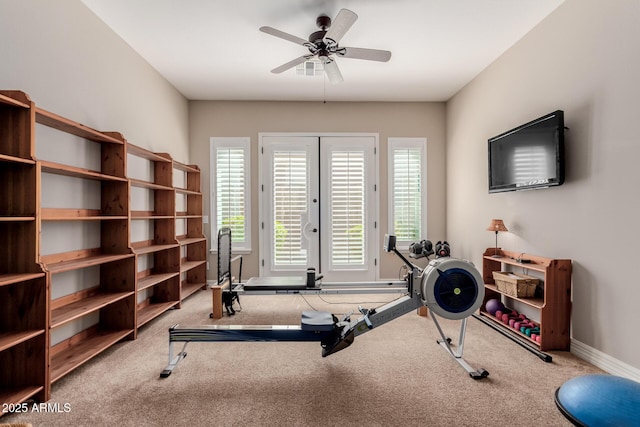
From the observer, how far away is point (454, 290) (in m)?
2.10

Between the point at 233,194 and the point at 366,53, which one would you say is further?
the point at 233,194

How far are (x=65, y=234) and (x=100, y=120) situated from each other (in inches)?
43.2

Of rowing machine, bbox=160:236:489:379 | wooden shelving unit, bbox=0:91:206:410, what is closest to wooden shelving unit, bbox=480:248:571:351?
rowing machine, bbox=160:236:489:379

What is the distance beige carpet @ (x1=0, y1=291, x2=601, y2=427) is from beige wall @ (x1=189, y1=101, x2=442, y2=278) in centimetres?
218

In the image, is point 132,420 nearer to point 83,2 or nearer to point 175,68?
point 83,2

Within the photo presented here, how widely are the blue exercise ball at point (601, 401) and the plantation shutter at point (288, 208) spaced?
3755mm

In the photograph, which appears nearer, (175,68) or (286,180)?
(175,68)

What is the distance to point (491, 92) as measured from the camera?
3.62 meters

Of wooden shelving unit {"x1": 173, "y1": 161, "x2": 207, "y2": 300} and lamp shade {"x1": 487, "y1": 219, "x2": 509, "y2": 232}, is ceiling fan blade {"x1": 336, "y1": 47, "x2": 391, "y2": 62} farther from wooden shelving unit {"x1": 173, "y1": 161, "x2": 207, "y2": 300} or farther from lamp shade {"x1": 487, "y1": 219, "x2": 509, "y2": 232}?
wooden shelving unit {"x1": 173, "y1": 161, "x2": 207, "y2": 300}

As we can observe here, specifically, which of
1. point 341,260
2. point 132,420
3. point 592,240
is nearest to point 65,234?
point 132,420

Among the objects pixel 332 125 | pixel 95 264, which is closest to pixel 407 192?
pixel 332 125

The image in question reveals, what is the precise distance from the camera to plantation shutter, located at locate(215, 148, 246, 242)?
4.71 metres

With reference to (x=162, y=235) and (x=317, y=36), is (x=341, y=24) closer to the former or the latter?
(x=317, y=36)

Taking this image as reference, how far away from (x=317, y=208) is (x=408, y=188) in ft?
4.89
